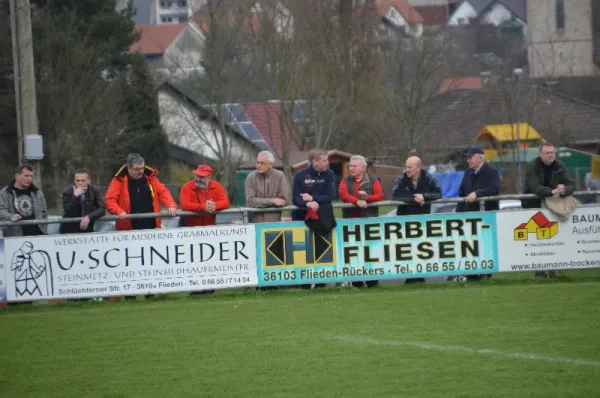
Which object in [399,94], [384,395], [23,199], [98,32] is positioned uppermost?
[98,32]

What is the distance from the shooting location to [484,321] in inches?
475

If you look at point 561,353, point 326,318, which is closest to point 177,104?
point 326,318

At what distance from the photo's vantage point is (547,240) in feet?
54.0

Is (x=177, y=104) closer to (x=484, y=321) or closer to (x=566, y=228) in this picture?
(x=566, y=228)

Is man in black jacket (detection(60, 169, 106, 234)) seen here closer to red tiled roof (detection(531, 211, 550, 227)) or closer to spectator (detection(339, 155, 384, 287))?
spectator (detection(339, 155, 384, 287))

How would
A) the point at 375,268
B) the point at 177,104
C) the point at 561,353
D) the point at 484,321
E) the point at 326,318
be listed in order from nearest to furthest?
the point at 561,353 → the point at 484,321 → the point at 326,318 → the point at 375,268 → the point at 177,104

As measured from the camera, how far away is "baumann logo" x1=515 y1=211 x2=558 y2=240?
16.4 meters

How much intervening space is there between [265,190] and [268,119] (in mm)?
36209

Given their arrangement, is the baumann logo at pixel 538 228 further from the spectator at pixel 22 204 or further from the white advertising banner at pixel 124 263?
the spectator at pixel 22 204

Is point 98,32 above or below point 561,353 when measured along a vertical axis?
above

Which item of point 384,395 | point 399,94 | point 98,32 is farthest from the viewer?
point 98,32

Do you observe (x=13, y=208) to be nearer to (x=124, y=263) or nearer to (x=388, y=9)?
(x=124, y=263)

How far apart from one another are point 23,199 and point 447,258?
21.3 feet

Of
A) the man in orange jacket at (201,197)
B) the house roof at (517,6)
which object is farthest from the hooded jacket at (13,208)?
the house roof at (517,6)
